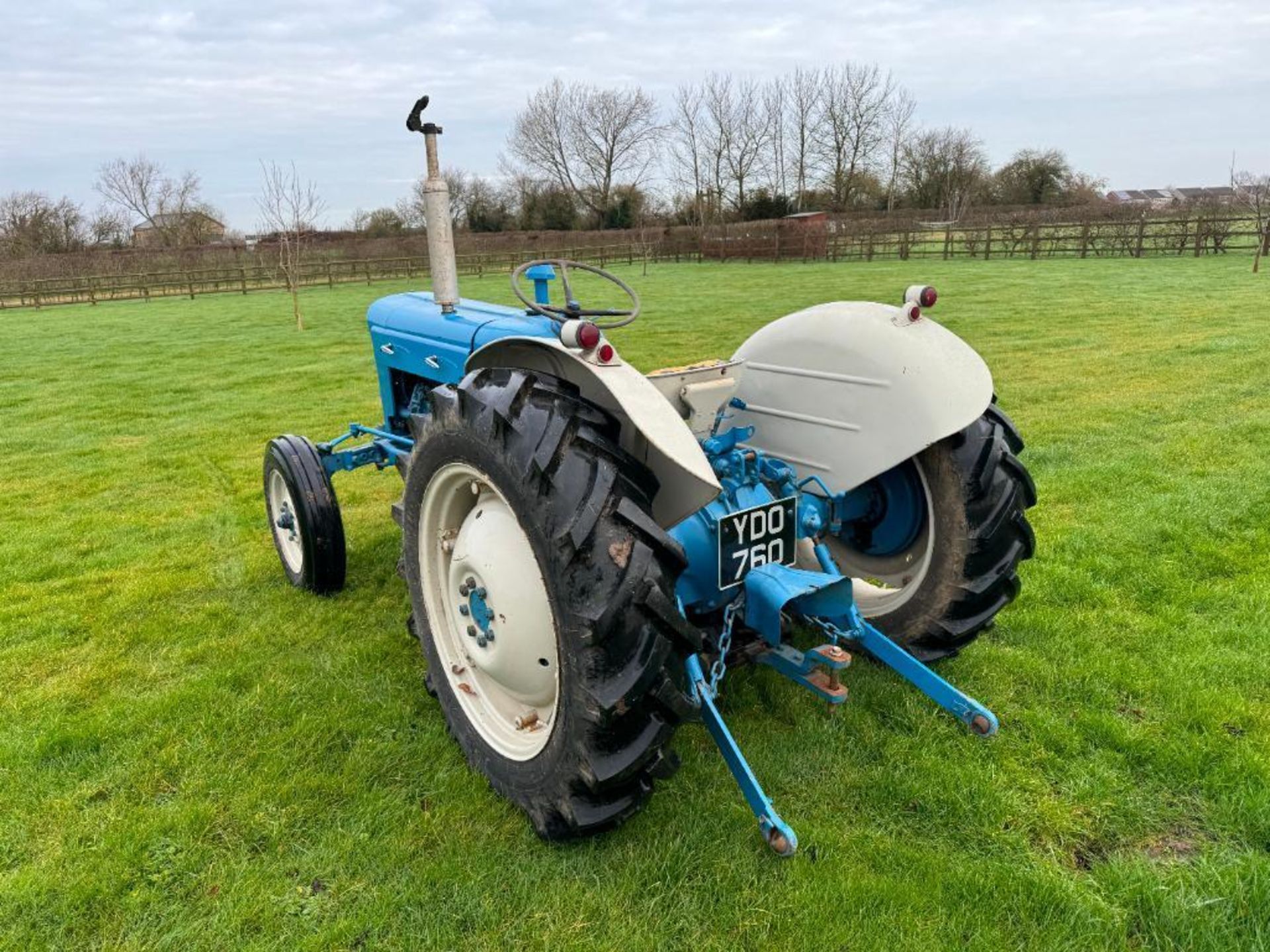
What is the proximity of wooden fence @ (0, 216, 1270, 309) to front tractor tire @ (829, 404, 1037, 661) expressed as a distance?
23449 millimetres

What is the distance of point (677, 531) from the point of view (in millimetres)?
2260

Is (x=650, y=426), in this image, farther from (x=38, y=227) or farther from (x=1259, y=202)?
(x=38, y=227)

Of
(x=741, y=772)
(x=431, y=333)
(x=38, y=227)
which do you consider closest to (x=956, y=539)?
(x=741, y=772)

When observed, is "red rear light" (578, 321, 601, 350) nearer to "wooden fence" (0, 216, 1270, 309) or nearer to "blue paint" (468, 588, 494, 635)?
"blue paint" (468, 588, 494, 635)

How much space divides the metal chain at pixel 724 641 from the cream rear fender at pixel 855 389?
1.89 feet

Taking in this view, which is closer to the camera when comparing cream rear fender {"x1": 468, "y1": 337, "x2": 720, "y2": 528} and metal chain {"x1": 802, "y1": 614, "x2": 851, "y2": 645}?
cream rear fender {"x1": 468, "y1": 337, "x2": 720, "y2": 528}

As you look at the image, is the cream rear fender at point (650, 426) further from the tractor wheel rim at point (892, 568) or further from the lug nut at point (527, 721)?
the tractor wheel rim at point (892, 568)

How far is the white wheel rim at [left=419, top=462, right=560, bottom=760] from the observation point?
2109mm

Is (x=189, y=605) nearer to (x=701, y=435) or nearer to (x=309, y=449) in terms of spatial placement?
(x=309, y=449)

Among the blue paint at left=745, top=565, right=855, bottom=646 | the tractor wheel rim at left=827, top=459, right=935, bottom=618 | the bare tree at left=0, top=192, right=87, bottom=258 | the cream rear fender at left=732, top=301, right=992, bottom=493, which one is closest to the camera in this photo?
the blue paint at left=745, top=565, right=855, bottom=646

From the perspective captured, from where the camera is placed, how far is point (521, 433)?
1868mm

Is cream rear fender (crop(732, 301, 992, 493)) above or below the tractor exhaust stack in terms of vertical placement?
below

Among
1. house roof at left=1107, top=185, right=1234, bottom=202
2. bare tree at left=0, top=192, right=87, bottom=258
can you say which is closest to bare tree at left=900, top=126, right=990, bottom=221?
house roof at left=1107, top=185, right=1234, bottom=202

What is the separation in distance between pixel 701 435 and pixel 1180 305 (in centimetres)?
1333
